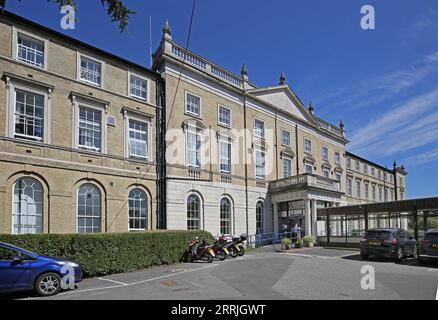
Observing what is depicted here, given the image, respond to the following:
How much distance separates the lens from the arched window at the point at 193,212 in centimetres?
2484

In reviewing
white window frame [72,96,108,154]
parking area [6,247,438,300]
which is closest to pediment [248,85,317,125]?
white window frame [72,96,108,154]

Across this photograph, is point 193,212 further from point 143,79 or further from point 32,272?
point 32,272

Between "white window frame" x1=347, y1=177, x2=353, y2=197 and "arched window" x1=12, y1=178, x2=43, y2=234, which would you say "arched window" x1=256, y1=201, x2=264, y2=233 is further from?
"white window frame" x1=347, y1=177, x2=353, y2=197

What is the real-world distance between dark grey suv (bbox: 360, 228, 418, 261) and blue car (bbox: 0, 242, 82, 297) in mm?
13912

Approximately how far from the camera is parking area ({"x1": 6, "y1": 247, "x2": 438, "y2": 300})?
989 centimetres

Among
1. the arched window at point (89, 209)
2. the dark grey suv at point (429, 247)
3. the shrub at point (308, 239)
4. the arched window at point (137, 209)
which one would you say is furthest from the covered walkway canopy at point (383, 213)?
the arched window at point (89, 209)

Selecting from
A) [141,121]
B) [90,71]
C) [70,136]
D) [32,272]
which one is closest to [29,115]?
[70,136]

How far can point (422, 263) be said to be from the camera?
17.0 m

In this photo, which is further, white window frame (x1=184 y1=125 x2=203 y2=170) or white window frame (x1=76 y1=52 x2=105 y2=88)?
white window frame (x1=184 y1=125 x2=203 y2=170)

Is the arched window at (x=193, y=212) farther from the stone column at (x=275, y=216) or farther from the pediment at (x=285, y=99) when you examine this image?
the pediment at (x=285, y=99)

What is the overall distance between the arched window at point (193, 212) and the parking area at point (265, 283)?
8.51 metres

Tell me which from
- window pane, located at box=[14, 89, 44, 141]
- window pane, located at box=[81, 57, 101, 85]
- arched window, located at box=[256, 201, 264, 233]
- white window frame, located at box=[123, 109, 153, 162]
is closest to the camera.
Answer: window pane, located at box=[14, 89, 44, 141]
